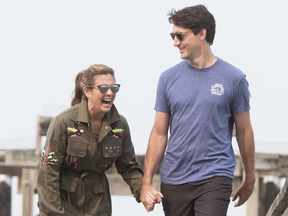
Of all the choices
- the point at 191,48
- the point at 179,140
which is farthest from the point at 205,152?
the point at 191,48

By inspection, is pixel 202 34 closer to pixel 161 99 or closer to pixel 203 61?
A: pixel 203 61

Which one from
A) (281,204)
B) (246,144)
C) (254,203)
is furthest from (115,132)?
(254,203)

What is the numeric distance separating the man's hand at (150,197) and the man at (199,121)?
10 millimetres

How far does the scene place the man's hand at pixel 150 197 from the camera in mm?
4116

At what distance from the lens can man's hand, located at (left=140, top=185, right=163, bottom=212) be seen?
13.5 feet

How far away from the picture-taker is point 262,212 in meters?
8.00

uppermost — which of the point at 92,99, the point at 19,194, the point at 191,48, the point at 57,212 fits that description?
the point at 191,48

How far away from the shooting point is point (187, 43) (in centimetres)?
403

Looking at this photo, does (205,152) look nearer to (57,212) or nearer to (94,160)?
(94,160)

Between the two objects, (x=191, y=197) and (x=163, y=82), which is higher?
(x=163, y=82)

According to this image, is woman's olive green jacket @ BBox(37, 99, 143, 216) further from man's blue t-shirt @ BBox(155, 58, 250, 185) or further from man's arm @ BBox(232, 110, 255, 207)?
man's arm @ BBox(232, 110, 255, 207)

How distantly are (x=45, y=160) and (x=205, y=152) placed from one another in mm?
1347

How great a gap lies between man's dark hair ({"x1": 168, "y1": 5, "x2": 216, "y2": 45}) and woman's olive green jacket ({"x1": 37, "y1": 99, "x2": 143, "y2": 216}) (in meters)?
0.98

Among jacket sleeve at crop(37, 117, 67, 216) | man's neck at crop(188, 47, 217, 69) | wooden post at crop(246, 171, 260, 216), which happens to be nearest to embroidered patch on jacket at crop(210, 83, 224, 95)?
man's neck at crop(188, 47, 217, 69)
